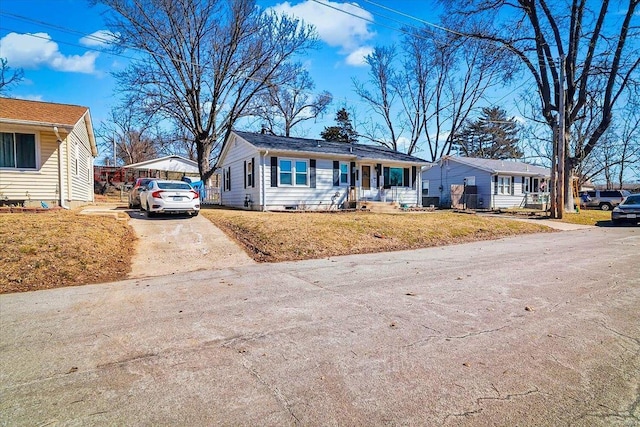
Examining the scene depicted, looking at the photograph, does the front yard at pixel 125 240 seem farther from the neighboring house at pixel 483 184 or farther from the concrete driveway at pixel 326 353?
the neighboring house at pixel 483 184

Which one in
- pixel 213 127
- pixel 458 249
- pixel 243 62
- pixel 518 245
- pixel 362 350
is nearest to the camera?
pixel 362 350

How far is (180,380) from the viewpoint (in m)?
2.72

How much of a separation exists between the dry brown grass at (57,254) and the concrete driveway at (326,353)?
2.46 ft

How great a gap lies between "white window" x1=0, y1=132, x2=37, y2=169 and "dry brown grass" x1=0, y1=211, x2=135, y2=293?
4.88 m

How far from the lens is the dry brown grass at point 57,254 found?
6.22 m

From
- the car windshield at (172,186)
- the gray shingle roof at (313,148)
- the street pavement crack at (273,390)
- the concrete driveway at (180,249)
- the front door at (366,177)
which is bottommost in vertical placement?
the street pavement crack at (273,390)

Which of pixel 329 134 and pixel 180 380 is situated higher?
pixel 329 134

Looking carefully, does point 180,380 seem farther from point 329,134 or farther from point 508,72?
point 329,134

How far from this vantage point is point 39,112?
13.8 m

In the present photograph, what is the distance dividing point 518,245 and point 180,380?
36.1 feet

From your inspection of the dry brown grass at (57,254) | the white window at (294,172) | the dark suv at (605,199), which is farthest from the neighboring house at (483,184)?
the dry brown grass at (57,254)

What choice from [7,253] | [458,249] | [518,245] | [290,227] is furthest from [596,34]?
[7,253]

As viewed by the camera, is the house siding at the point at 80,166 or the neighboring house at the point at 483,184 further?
the neighboring house at the point at 483,184

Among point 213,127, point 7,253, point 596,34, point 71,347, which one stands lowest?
point 71,347
